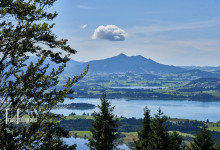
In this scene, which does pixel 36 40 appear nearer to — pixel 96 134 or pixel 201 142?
pixel 96 134

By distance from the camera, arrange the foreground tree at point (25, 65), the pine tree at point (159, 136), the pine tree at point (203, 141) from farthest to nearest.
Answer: the pine tree at point (203, 141), the pine tree at point (159, 136), the foreground tree at point (25, 65)

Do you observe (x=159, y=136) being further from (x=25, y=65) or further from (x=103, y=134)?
(x=25, y=65)

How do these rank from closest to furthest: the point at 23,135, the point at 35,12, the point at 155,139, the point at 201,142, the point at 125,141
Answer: the point at 23,135 < the point at 35,12 < the point at 155,139 < the point at 201,142 < the point at 125,141

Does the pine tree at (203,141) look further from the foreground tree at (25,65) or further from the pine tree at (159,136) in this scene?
the foreground tree at (25,65)

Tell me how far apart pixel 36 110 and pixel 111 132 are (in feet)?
38.6

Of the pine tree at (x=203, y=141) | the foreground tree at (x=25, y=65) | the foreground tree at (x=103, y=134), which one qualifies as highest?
the foreground tree at (x=25, y=65)

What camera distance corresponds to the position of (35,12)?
35.4 feet

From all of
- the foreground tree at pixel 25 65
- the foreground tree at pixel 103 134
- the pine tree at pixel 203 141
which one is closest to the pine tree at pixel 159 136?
the pine tree at pixel 203 141

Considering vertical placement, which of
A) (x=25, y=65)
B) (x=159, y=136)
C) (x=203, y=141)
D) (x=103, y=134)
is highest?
(x=25, y=65)

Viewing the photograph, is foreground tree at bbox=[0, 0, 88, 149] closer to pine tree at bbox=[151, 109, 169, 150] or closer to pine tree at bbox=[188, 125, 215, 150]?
pine tree at bbox=[151, 109, 169, 150]

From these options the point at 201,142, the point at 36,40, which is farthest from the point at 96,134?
the point at 36,40

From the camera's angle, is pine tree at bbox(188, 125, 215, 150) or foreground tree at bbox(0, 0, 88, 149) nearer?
foreground tree at bbox(0, 0, 88, 149)

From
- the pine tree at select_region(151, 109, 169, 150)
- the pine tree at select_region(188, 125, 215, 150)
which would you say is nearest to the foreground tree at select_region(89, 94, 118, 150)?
the pine tree at select_region(151, 109, 169, 150)

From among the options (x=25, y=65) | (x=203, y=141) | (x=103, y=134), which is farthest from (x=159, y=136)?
(x=25, y=65)
